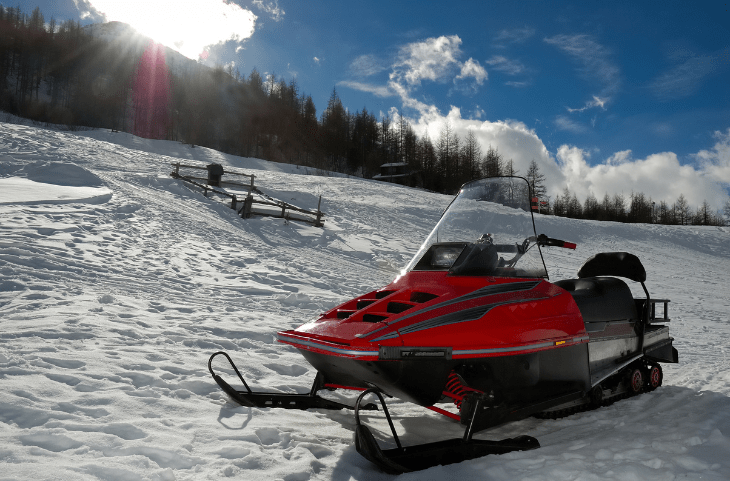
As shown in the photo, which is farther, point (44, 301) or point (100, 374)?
point (44, 301)

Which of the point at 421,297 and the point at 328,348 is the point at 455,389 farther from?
the point at 328,348

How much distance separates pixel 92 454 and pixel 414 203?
24.3 meters

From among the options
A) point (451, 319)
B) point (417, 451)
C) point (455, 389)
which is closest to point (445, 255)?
point (451, 319)

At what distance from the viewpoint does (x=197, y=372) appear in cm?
385

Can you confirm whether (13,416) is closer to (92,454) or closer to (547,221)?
(92,454)

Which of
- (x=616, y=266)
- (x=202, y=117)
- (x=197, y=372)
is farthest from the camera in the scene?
(x=202, y=117)

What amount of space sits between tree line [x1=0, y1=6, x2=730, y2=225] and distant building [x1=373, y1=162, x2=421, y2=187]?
420 mm

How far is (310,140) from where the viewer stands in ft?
220

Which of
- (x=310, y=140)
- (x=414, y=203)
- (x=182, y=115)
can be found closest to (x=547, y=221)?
(x=414, y=203)

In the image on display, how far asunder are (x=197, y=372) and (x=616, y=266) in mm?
4346

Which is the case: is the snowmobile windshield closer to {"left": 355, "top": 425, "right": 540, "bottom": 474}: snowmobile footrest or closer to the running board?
{"left": 355, "top": 425, "right": 540, "bottom": 474}: snowmobile footrest

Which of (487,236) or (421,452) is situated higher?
(487,236)

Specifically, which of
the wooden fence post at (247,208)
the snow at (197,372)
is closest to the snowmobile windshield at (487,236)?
the snow at (197,372)

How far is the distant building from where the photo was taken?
5588 cm
